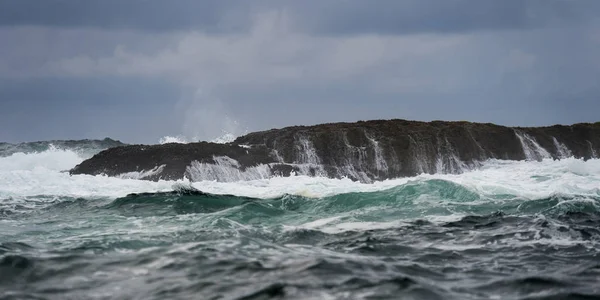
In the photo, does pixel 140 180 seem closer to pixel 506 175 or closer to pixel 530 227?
pixel 506 175

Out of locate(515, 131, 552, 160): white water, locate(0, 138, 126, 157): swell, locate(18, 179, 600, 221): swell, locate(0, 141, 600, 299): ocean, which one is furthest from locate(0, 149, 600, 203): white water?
locate(0, 138, 126, 157): swell

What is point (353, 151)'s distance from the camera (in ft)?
96.1

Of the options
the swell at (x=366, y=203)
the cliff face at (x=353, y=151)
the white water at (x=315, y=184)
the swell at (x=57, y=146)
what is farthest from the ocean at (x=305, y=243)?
the swell at (x=57, y=146)

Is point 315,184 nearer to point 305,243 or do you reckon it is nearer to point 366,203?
point 366,203

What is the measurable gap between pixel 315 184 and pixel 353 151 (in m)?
6.15

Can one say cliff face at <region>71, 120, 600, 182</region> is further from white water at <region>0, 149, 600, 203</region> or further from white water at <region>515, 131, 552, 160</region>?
white water at <region>0, 149, 600, 203</region>

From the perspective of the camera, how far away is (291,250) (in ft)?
32.6

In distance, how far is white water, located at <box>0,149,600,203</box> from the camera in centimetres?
2044

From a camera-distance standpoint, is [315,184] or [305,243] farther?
[315,184]

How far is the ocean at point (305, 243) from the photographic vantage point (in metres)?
7.55

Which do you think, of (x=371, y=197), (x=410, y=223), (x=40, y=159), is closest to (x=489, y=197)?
(x=371, y=197)

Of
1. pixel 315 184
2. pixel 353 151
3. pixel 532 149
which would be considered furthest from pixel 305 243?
pixel 532 149

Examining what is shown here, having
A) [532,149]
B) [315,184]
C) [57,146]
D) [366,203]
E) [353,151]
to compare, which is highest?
[57,146]

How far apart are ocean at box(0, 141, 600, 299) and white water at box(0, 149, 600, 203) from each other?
0.80 feet
